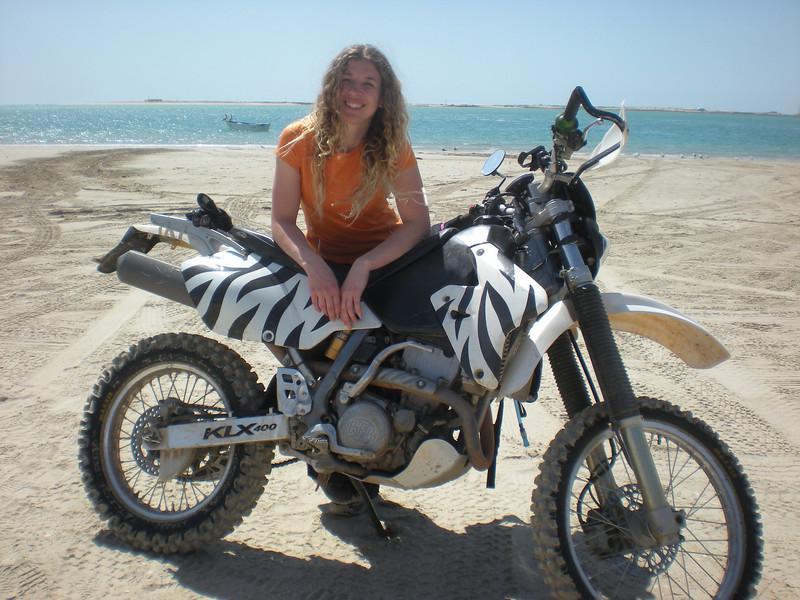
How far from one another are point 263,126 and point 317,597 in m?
41.9

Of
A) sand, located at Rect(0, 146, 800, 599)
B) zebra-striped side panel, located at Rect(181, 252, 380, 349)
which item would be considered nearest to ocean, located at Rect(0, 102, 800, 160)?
zebra-striped side panel, located at Rect(181, 252, 380, 349)

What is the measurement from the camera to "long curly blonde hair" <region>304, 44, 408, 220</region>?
2701mm

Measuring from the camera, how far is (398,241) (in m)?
2.65

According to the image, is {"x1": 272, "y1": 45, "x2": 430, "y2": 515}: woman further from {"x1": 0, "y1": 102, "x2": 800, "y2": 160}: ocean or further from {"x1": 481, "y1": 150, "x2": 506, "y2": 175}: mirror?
{"x1": 481, "y1": 150, "x2": 506, "y2": 175}: mirror

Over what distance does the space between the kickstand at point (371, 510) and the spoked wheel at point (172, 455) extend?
0.37 meters

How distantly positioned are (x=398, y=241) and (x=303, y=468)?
1.41 metres

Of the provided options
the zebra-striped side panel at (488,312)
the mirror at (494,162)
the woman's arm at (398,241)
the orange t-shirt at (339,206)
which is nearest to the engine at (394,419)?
the zebra-striped side panel at (488,312)

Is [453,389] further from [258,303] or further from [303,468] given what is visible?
[303,468]

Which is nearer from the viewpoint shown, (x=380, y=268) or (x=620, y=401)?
(x=620, y=401)

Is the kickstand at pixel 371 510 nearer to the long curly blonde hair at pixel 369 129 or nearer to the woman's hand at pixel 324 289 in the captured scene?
the woman's hand at pixel 324 289

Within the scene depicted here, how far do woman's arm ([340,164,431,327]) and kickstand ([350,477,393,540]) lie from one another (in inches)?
27.8

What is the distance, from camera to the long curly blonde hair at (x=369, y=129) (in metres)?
2.70

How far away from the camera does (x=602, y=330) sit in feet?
7.62

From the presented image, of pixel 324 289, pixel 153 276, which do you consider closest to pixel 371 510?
pixel 324 289
